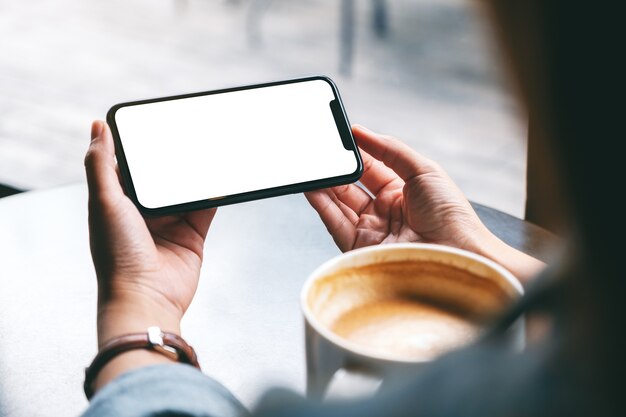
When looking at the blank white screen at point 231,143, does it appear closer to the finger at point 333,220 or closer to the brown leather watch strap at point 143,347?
the finger at point 333,220

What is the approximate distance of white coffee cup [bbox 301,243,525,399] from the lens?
409 millimetres

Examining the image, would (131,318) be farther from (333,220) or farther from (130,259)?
(333,220)

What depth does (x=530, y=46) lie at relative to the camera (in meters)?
0.25

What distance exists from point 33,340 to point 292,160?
255mm

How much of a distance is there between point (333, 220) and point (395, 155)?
79 millimetres

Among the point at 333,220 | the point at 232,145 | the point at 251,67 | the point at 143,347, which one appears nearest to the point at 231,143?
the point at 232,145

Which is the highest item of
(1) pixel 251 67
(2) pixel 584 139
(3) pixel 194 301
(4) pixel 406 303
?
(2) pixel 584 139

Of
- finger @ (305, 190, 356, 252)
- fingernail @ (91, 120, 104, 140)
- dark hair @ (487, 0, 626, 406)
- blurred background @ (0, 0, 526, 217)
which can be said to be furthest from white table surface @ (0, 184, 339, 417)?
blurred background @ (0, 0, 526, 217)

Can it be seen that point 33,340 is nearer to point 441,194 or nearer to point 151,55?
point 441,194

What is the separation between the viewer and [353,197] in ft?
2.40

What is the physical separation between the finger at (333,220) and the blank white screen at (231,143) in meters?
0.02

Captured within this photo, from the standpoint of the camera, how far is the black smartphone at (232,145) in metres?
0.65

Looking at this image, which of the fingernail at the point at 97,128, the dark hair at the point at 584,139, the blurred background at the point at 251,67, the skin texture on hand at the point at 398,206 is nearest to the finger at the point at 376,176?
the skin texture on hand at the point at 398,206

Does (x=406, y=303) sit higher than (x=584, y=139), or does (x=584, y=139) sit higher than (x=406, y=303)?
(x=584, y=139)
